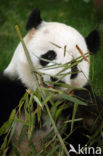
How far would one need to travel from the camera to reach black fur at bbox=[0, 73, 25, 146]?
8.36 feet

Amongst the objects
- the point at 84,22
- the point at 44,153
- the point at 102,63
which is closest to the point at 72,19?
the point at 84,22

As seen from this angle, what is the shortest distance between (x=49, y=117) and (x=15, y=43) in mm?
2845

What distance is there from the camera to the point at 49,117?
1.98 metres

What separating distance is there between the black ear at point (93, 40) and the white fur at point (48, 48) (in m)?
0.10

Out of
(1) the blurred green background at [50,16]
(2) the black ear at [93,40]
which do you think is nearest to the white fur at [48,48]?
(2) the black ear at [93,40]

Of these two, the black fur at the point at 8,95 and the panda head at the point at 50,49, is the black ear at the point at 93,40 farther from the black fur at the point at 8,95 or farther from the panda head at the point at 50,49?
the black fur at the point at 8,95

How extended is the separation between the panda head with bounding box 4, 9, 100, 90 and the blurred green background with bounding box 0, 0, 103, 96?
1.43m

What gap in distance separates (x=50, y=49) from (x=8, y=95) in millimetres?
485

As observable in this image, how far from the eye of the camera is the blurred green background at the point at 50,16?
15.0 feet

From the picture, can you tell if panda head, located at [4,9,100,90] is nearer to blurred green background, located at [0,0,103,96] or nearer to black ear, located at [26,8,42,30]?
black ear, located at [26,8,42,30]

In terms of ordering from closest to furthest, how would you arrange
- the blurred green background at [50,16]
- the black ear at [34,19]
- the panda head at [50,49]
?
the panda head at [50,49] → the black ear at [34,19] → the blurred green background at [50,16]

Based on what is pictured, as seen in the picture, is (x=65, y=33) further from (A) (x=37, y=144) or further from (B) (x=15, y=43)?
(B) (x=15, y=43)

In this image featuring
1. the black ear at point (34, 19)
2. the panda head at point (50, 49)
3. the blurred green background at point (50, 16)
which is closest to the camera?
the panda head at point (50, 49)

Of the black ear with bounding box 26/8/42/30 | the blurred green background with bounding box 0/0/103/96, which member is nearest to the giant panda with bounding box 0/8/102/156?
the black ear with bounding box 26/8/42/30
